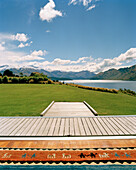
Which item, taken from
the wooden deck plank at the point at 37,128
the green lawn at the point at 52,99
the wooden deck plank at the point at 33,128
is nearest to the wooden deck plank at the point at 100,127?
the green lawn at the point at 52,99

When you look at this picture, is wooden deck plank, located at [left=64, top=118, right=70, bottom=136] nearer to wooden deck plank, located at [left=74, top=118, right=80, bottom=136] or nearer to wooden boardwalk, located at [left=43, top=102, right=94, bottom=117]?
wooden deck plank, located at [left=74, top=118, right=80, bottom=136]

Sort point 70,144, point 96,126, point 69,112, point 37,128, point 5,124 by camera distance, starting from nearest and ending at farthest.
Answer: point 70,144
point 37,128
point 96,126
point 5,124
point 69,112

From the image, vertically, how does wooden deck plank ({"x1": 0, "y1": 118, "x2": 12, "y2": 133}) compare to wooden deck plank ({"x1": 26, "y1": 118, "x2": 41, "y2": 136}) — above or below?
below

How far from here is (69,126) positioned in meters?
4.85

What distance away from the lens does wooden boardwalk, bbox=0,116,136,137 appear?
428 centimetres

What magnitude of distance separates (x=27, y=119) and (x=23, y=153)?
272 cm

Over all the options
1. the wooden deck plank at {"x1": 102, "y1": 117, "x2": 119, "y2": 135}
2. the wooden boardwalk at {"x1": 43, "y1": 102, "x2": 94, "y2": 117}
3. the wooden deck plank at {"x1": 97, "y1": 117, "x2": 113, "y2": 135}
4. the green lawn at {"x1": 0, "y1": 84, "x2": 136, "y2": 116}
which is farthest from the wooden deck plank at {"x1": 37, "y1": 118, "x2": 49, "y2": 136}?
the wooden deck plank at {"x1": 102, "y1": 117, "x2": 119, "y2": 135}

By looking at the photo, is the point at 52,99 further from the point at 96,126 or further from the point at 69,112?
the point at 96,126

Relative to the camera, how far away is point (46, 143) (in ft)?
12.0

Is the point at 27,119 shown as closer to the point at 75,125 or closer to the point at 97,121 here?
the point at 75,125

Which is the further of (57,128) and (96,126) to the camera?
(96,126)

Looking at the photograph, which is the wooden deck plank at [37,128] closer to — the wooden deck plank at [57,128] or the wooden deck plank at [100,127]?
the wooden deck plank at [57,128]

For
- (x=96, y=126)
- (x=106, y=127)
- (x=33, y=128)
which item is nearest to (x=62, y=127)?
(x=33, y=128)

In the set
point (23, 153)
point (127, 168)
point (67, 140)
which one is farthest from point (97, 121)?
point (23, 153)
